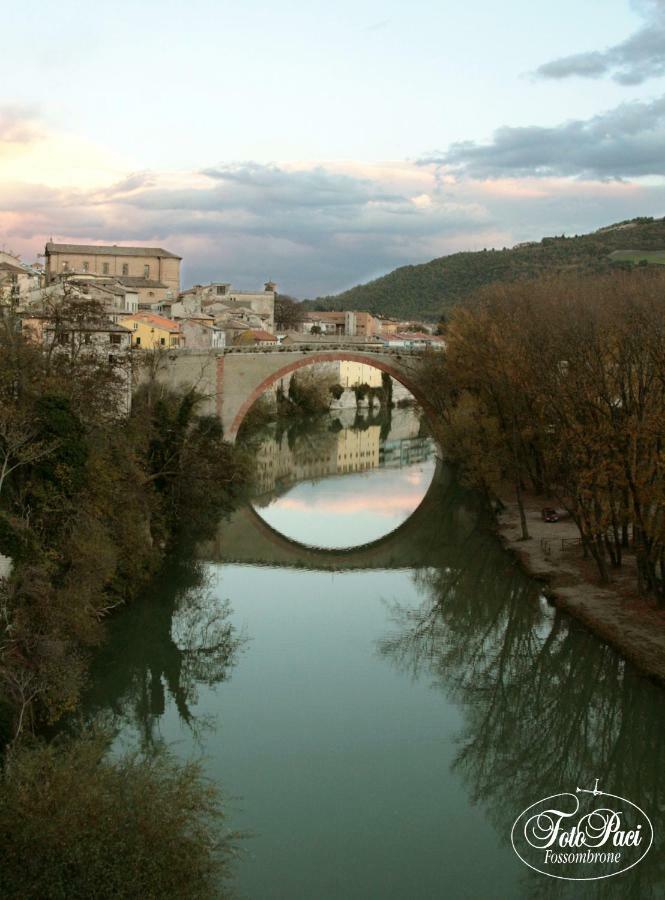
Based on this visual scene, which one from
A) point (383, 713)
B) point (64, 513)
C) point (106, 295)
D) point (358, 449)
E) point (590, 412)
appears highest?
point (106, 295)

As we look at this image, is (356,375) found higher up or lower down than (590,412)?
lower down

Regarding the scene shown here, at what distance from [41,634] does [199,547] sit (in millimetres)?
10490

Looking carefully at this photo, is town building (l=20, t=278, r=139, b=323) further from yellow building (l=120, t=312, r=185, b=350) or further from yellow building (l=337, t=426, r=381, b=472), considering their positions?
yellow building (l=337, t=426, r=381, b=472)

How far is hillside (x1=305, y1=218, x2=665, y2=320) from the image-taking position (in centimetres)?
8219

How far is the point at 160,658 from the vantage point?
16.2 m

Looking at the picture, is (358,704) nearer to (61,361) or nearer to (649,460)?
(649,460)

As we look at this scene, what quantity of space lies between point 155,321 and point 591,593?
27.5 meters

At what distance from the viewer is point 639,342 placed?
17.2 m

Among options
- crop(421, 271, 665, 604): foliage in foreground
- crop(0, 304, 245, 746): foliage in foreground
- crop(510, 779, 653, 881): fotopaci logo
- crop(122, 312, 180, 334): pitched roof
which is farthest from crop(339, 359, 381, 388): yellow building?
crop(510, 779, 653, 881): fotopaci logo

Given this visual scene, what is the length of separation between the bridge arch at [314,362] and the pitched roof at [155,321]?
6.48m

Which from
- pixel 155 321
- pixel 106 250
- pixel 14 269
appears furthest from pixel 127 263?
pixel 14 269

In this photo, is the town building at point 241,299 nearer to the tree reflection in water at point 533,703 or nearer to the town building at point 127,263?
the town building at point 127,263

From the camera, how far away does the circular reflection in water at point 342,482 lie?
27.6 meters

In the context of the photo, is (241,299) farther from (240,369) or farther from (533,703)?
(533,703)
